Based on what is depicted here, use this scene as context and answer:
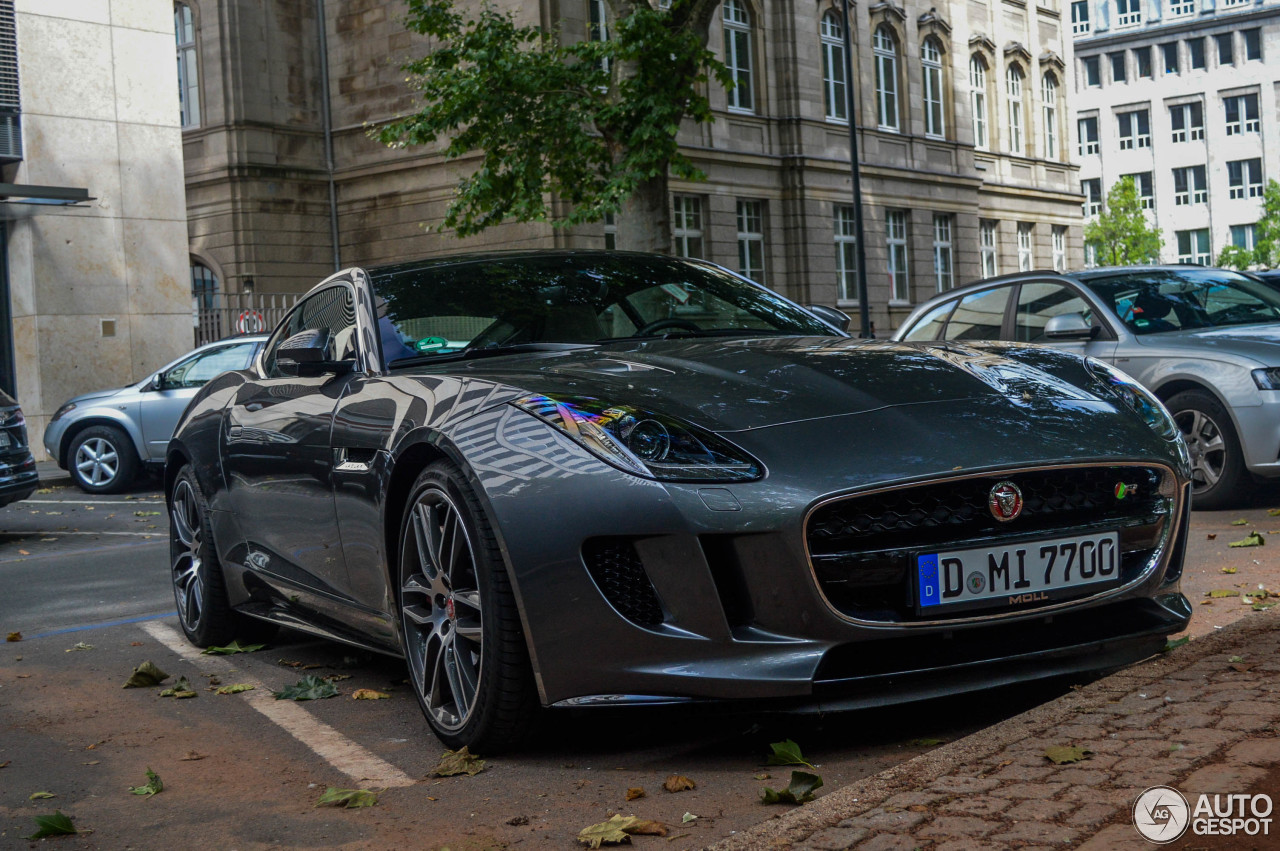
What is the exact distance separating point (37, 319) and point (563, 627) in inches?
759

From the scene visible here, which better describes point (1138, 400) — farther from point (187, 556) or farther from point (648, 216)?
point (648, 216)

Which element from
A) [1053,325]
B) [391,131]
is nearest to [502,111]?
[391,131]

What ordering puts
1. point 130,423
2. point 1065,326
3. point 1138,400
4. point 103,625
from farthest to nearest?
point 130,423 < point 1065,326 < point 103,625 < point 1138,400

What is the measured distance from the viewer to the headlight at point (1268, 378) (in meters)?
8.58

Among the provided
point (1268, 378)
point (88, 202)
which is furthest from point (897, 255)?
point (1268, 378)

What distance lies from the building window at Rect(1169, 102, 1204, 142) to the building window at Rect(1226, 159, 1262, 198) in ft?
9.75

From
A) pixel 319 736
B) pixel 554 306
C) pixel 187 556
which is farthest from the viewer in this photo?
pixel 187 556

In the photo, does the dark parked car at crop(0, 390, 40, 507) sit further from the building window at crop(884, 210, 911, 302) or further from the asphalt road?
the building window at crop(884, 210, 911, 302)

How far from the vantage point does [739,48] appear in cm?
3659

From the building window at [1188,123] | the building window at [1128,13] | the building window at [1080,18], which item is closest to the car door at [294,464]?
the building window at [1188,123]

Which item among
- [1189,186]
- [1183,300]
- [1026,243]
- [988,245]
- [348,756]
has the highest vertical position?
[1189,186]

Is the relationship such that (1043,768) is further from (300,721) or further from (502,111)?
(502,111)

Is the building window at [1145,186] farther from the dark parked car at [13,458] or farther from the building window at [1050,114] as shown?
the dark parked car at [13,458]

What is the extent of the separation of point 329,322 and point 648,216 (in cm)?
1379
